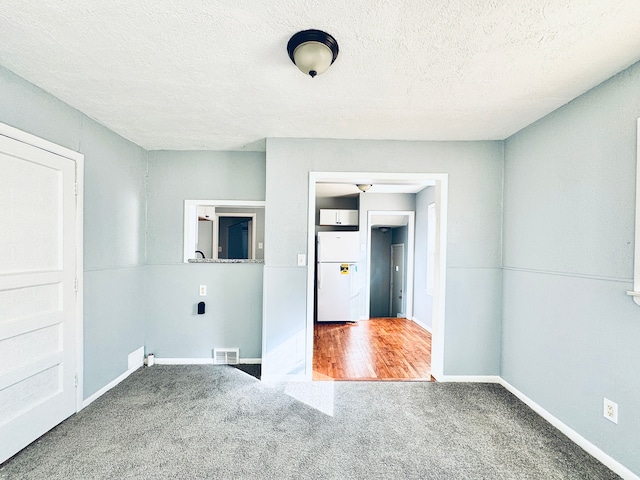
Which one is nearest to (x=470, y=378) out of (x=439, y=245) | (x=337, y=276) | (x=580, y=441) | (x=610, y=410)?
(x=580, y=441)

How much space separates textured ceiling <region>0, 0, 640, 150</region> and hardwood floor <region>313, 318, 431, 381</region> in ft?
8.01

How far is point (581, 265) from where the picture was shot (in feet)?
6.82

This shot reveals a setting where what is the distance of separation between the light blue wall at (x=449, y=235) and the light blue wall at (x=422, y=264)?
6.51ft

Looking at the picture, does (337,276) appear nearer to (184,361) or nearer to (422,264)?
(422,264)

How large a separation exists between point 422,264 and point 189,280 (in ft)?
12.5

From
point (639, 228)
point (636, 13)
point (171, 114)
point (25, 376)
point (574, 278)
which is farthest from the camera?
point (171, 114)

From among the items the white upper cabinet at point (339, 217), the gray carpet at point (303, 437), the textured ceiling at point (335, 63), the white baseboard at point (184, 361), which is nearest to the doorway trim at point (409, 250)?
the white upper cabinet at point (339, 217)

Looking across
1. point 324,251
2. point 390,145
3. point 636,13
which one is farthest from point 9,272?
point 324,251

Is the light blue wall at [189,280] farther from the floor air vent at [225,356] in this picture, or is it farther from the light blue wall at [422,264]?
the light blue wall at [422,264]

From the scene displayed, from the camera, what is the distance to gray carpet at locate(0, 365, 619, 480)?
5.97ft

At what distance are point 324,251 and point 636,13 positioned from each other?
456cm

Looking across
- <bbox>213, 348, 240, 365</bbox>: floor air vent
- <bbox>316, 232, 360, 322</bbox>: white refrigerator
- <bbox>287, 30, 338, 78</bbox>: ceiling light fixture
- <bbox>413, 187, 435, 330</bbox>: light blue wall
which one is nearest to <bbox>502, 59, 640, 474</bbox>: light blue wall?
<bbox>287, 30, 338, 78</bbox>: ceiling light fixture

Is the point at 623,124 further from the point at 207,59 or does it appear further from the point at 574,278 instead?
the point at 207,59

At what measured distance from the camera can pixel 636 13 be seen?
135cm
